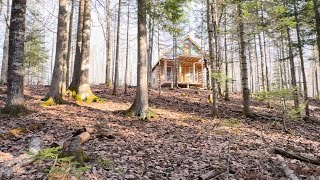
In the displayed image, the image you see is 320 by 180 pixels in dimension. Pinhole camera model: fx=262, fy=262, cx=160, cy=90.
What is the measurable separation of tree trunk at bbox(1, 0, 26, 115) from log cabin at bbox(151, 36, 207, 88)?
20.8m

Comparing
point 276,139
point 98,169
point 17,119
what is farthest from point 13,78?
point 276,139

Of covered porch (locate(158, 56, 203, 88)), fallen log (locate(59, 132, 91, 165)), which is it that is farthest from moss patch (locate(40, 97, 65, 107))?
covered porch (locate(158, 56, 203, 88))

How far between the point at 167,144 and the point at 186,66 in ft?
85.1

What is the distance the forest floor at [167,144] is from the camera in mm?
5098

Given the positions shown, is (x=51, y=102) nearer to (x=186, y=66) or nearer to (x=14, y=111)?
(x=14, y=111)

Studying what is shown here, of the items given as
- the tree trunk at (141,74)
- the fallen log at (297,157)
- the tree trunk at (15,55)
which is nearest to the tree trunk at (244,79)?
the tree trunk at (141,74)

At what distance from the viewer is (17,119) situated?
25.3ft

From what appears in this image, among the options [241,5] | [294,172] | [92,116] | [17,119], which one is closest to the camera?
[294,172]

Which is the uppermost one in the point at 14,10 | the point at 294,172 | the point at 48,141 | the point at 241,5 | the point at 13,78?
the point at 241,5

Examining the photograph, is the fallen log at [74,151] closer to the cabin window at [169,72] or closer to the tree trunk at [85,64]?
the tree trunk at [85,64]

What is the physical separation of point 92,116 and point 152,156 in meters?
4.44

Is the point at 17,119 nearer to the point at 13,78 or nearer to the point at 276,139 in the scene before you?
the point at 13,78

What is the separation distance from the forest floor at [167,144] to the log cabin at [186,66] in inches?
739

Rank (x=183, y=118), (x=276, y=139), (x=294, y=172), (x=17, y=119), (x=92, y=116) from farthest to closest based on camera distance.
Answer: (x=183, y=118), (x=92, y=116), (x=276, y=139), (x=17, y=119), (x=294, y=172)
